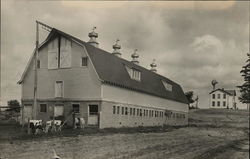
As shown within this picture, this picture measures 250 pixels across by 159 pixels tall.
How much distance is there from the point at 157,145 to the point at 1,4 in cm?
1329

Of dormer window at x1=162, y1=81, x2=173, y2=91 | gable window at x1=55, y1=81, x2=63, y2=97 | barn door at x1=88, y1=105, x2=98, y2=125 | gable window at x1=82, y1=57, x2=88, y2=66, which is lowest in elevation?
barn door at x1=88, y1=105, x2=98, y2=125

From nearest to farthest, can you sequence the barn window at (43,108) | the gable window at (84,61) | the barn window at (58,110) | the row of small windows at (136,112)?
the gable window at (84,61), the barn window at (58,110), the barn window at (43,108), the row of small windows at (136,112)

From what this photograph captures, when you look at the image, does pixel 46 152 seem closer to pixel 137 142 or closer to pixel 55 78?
pixel 137 142

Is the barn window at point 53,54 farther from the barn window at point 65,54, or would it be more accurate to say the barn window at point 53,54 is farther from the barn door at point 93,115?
the barn door at point 93,115

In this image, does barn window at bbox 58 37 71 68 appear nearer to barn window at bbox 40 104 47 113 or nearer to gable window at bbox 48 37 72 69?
gable window at bbox 48 37 72 69

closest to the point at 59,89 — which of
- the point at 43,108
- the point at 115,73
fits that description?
the point at 43,108

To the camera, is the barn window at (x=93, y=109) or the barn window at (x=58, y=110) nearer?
the barn window at (x=93, y=109)

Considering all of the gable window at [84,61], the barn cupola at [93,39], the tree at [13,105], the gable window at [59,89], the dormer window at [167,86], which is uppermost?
the barn cupola at [93,39]

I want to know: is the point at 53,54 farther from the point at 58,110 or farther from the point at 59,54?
the point at 58,110

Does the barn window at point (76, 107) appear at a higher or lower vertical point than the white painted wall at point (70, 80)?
lower

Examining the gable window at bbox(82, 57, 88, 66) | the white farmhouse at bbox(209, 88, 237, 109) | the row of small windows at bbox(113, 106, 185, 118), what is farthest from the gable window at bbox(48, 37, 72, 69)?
the white farmhouse at bbox(209, 88, 237, 109)

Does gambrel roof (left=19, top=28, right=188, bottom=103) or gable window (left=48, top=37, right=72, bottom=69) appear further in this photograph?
gable window (left=48, top=37, right=72, bottom=69)

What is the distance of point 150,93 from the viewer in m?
45.5

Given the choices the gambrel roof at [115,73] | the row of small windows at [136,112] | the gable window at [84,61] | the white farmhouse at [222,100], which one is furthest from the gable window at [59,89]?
the white farmhouse at [222,100]
